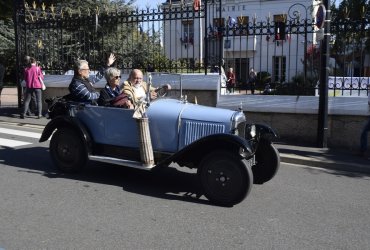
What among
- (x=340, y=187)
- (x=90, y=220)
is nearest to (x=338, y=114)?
(x=340, y=187)

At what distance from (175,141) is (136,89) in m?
1.16

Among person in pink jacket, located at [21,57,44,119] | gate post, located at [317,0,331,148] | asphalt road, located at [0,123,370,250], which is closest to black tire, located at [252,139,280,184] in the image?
asphalt road, located at [0,123,370,250]

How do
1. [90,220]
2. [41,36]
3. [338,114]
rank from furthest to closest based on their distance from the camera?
[41,36], [338,114], [90,220]

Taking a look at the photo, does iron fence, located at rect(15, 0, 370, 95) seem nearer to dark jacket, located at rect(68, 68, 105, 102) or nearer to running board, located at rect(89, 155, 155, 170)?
dark jacket, located at rect(68, 68, 105, 102)

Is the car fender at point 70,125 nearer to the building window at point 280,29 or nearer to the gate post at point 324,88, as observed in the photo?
the gate post at point 324,88

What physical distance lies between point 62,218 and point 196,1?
6.95m

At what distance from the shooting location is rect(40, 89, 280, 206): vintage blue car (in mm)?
5340

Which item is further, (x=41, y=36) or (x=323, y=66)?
(x=41, y=36)

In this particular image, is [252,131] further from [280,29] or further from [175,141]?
[280,29]

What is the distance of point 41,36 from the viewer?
1367 centimetres

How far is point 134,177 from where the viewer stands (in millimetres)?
6727

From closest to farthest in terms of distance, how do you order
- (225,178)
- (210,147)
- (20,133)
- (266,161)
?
(225,178) → (210,147) → (266,161) → (20,133)

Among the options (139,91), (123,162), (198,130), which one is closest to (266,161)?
(198,130)

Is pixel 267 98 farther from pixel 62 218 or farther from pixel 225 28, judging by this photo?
pixel 62 218
